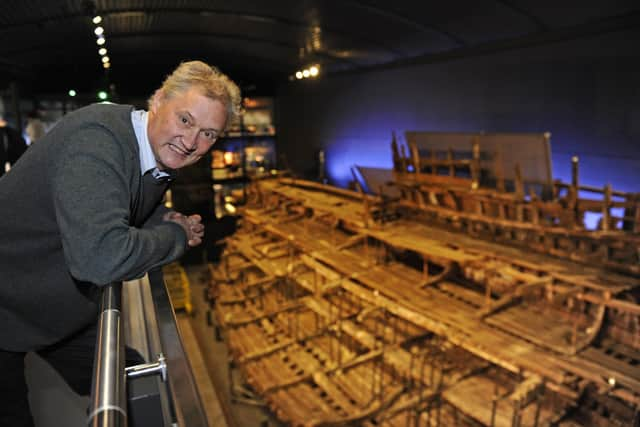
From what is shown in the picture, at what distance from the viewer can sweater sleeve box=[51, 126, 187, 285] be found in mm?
1310

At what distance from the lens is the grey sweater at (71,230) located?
4.35 ft

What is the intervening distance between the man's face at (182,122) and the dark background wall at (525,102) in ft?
21.6

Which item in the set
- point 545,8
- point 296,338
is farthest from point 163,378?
point 545,8

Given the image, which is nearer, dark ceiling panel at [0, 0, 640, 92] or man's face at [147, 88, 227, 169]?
man's face at [147, 88, 227, 169]

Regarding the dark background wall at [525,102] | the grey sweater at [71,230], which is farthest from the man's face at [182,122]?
the dark background wall at [525,102]

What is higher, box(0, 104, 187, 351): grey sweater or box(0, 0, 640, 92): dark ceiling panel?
box(0, 0, 640, 92): dark ceiling panel

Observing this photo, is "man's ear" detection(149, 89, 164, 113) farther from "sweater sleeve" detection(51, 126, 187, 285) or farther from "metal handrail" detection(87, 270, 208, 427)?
"metal handrail" detection(87, 270, 208, 427)

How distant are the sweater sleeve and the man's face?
0.23 m

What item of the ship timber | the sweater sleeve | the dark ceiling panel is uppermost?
the dark ceiling panel

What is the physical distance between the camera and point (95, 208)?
132cm

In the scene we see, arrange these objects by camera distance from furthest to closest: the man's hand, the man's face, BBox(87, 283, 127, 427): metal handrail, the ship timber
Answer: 1. the ship timber
2. the man's hand
3. the man's face
4. BBox(87, 283, 127, 427): metal handrail

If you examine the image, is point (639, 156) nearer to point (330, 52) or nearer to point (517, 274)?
point (517, 274)

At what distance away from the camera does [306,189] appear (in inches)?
436

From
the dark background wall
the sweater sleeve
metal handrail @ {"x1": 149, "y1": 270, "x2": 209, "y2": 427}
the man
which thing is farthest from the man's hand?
the dark background wall
